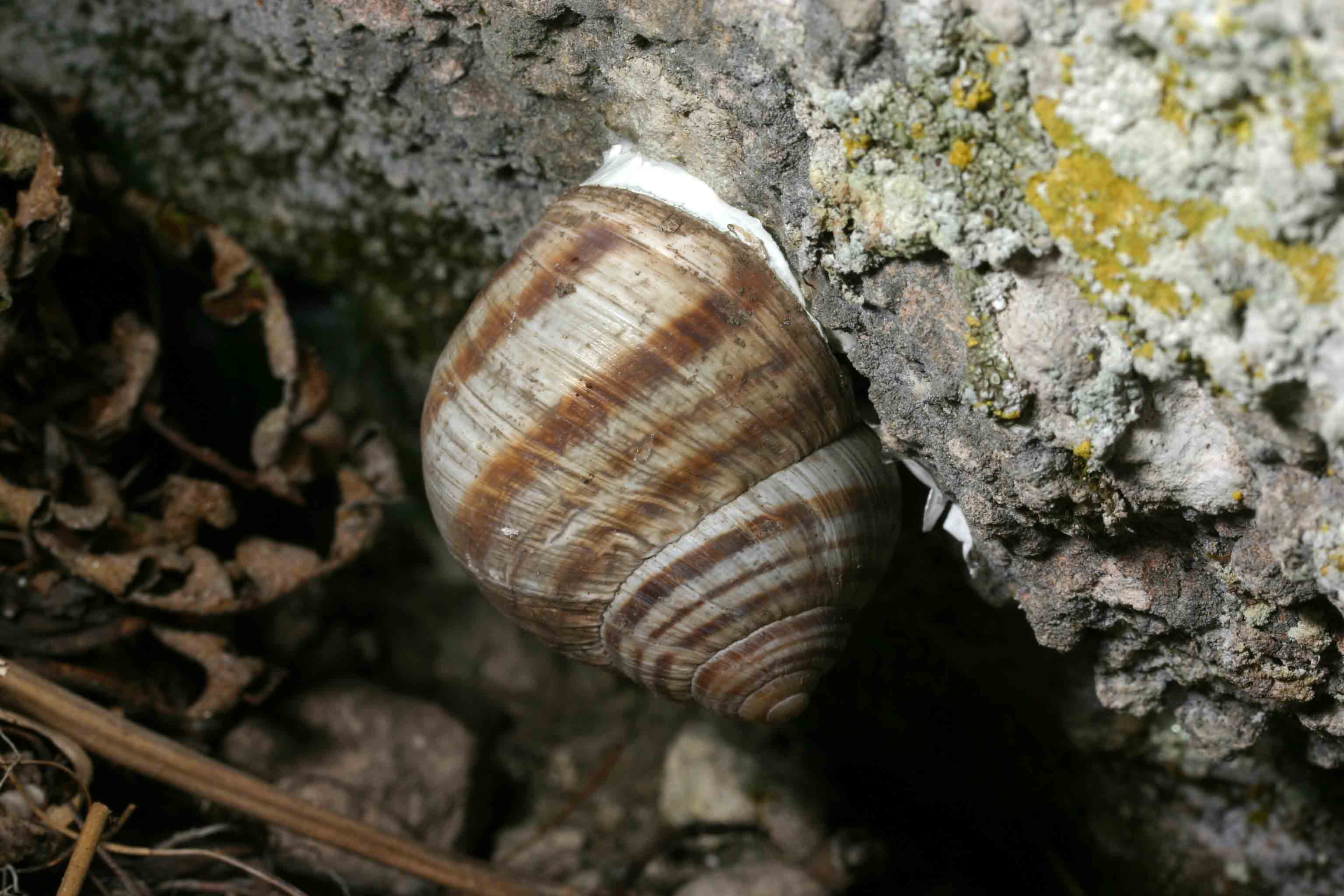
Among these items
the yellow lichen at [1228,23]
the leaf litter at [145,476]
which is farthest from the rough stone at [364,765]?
the yellow lichen at [1228,23]

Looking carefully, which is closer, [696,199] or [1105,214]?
[1105,214]

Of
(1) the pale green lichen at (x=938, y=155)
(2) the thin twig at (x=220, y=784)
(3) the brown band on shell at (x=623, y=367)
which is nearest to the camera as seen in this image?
(1) the pale green lichen at (x=938, y=155)

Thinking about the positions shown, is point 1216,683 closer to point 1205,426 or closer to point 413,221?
point 1205,426

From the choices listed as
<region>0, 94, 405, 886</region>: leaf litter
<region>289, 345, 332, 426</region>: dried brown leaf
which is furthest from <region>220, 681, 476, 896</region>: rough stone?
<region>289, 345, 332, 426</region>: dried brown leaf

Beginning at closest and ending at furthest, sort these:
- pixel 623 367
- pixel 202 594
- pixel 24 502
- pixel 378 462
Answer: pixel 623 367 → pixel 24 502 → pixel 202 594 → pixel 378 462

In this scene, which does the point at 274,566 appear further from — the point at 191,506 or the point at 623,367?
the point at 623,367

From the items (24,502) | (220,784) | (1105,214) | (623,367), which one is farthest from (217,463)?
(1105,214)

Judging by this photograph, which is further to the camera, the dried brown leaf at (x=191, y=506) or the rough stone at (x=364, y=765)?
the rough stone at (x=364, y=765)

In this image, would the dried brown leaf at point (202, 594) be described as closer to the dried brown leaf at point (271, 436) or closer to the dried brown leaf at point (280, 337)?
the dried brown leaf at point (271, 436)
